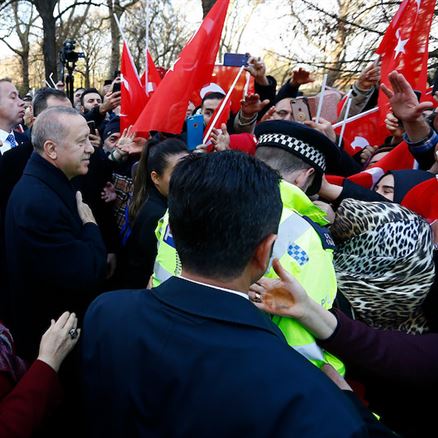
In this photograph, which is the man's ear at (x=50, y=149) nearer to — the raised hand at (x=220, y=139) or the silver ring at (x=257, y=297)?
the raised hand at (x=220, y=139)

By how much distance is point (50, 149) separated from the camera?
2307 millimetres

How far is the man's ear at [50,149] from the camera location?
2.30m

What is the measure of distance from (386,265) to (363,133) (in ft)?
8.87

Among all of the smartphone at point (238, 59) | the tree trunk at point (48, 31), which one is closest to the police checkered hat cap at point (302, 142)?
the smartphone at point (238, 59)

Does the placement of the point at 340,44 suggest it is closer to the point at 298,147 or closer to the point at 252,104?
the point at 252,104

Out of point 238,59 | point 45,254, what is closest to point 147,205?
point 45,254

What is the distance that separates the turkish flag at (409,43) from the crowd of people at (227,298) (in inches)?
35.6

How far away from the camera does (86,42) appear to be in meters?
26.7

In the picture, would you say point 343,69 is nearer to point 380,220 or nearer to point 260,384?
point 380,220

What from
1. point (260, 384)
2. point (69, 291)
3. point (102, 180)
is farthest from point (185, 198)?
point (102, 180)

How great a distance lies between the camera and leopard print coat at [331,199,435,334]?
1549 mm

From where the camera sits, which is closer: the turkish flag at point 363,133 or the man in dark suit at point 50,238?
the man in dark suit at point 50,238

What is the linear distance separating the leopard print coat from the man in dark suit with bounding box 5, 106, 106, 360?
1240 mm

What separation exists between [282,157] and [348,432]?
117 centimetres
